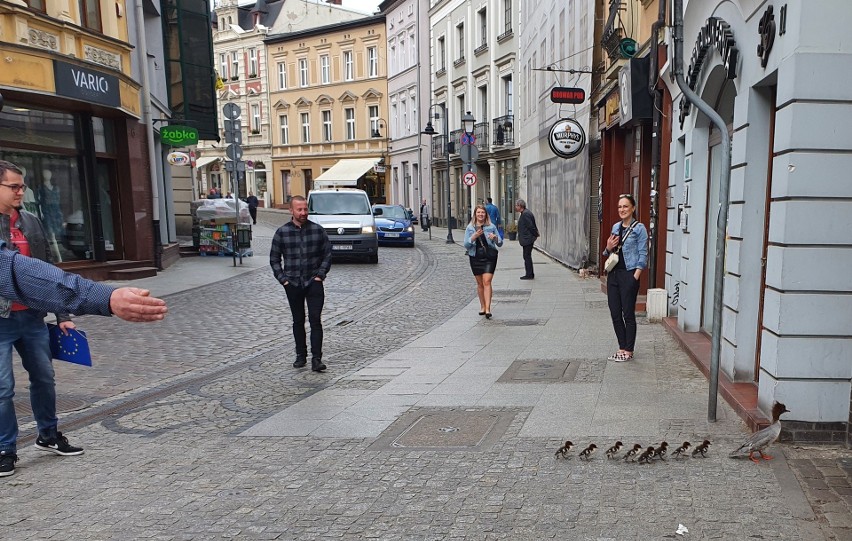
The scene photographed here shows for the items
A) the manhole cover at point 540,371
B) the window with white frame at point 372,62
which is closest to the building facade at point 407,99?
the window with white frame at point 372,62

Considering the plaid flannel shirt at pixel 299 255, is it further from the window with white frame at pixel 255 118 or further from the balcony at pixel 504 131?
the window with white frame at pixel 255 118

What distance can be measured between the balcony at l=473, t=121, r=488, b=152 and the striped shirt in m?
30.8

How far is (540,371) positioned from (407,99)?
40957mm

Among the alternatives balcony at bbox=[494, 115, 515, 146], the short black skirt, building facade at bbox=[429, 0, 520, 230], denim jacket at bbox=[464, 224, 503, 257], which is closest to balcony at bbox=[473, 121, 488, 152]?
building facade at bbox=[429, 0, 520, 230]

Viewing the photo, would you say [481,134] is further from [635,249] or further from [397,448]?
[397,448]

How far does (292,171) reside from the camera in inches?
2229

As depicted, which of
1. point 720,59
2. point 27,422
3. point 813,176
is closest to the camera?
point 813,176

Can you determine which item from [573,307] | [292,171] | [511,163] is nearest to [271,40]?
[292,171]

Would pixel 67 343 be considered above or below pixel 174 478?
above

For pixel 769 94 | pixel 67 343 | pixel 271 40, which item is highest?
pixel 271 40

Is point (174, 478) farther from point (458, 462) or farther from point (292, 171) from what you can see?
point (292, 171)

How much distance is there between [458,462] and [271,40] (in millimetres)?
55862

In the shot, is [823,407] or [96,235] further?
[96,235]

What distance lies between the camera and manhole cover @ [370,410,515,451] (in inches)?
207
